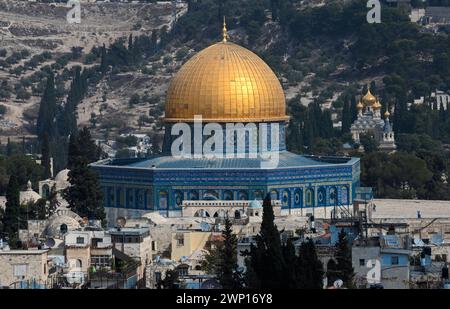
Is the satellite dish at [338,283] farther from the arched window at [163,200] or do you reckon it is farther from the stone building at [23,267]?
the arched window at [163,200]

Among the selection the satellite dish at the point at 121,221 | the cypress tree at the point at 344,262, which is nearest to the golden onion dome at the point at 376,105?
the satellite dish at the point at 121,221

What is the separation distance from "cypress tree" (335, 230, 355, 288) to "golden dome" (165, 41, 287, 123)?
2034 cm

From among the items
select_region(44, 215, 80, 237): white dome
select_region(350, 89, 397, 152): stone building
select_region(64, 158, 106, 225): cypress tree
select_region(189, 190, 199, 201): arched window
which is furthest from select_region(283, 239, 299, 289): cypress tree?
select_region(350, 89, 397, 152): stone building

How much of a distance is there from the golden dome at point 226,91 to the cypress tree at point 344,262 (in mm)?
20335

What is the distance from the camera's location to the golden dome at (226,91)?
225 feet

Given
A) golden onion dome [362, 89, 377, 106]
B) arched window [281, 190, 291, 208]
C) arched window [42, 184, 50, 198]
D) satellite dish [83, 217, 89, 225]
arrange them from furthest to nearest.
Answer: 1. golden onion dome [362, 89, 377, 106]
2. arched window [42, 184, 50, 198]
3. arched window [281, 190, 291, 208]
4. satellite dish [83, 217, 89, 225]

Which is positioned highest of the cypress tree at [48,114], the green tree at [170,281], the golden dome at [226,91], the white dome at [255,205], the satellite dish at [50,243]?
the golden dome at [226,91]

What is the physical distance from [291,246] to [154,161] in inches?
943

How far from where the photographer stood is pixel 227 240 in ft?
164

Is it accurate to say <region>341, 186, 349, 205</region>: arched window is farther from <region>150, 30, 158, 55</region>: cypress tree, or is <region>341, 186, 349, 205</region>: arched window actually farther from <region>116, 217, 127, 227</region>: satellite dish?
<region>150, 30, 158, 55</region>: cypress tree

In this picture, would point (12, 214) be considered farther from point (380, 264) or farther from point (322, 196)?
point (380, 264)

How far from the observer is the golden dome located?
6862 cm

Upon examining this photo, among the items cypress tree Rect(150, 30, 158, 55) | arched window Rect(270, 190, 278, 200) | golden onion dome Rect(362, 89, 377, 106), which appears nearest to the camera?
arched window Rect(270, 190, 278, 200)
